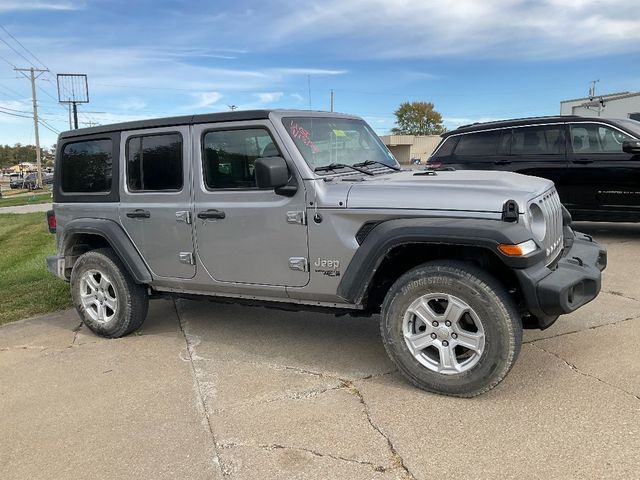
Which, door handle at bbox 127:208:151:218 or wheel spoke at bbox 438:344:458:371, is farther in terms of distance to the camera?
door handle at bbox 127:208:151:218

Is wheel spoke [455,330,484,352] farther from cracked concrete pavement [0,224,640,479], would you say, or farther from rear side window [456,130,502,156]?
rear side window [456,130,502,156]

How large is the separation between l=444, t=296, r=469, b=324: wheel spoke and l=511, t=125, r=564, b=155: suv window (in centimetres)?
574

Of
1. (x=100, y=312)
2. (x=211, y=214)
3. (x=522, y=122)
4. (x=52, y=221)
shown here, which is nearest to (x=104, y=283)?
(x=100, y=312)

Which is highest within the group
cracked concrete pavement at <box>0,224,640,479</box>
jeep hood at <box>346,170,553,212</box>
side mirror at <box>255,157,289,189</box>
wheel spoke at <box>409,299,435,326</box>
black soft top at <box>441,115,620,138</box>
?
black soft top at <box>441,115,620,138</box>

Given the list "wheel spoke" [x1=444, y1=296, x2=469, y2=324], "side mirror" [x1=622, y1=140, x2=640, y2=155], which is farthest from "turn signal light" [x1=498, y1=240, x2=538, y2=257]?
"side mirror" [x1=622, y1=140, x2=640, y2=155]

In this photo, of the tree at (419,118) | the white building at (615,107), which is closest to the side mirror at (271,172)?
the white building at (615,107)

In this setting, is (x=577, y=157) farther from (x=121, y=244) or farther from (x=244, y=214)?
(x=121, y=244)

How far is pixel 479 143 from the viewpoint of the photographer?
885cm

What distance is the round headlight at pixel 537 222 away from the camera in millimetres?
3348

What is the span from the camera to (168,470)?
9.37 feet

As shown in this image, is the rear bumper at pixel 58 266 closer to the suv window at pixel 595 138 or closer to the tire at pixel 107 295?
the tire at pixel 107 295

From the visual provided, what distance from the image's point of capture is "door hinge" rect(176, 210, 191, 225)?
14.4ft

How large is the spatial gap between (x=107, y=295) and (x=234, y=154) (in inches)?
74.3

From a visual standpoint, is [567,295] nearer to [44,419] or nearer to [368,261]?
[368,261]
